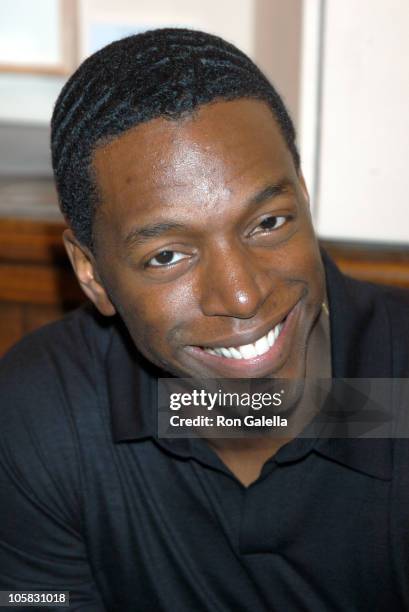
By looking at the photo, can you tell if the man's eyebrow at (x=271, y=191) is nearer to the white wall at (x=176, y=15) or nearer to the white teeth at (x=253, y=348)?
the white teeth at (x=253, y=348)

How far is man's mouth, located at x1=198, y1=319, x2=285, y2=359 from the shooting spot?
38.2 inches

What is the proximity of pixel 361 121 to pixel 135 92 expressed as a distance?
647mm

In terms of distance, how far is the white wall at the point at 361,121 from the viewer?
4.71 feet

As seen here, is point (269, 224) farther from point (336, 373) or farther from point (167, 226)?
point (336, 373)

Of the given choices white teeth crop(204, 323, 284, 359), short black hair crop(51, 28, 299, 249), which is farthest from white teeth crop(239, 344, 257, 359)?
short black hair crop(51, 28, 299, 249)

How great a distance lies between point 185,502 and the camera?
1.10 meters

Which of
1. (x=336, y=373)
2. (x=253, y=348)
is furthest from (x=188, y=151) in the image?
(x=336, y=373)

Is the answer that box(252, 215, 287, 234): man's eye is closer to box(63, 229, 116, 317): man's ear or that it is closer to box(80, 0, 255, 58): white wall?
box(63, 229, 116, 317): man's ear

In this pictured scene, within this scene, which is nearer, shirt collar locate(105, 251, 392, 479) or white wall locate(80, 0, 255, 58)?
shirt collar locate(105, 251, 392, 479)

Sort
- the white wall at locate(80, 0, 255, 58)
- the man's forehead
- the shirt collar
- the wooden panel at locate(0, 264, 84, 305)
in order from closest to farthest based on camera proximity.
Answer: the man's forehead
the shirt collar
the wooden panel at locate(0, 264, 84, 305)
the white wall at locate(80, 0, 255, 58)

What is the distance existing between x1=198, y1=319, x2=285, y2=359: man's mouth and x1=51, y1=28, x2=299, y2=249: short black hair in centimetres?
20

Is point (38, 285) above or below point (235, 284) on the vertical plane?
below

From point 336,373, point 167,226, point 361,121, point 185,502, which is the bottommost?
point 185,502

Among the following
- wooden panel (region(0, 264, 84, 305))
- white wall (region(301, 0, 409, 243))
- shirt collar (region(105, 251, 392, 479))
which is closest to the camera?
shirt collar (region(105, 251, 392, 479))
